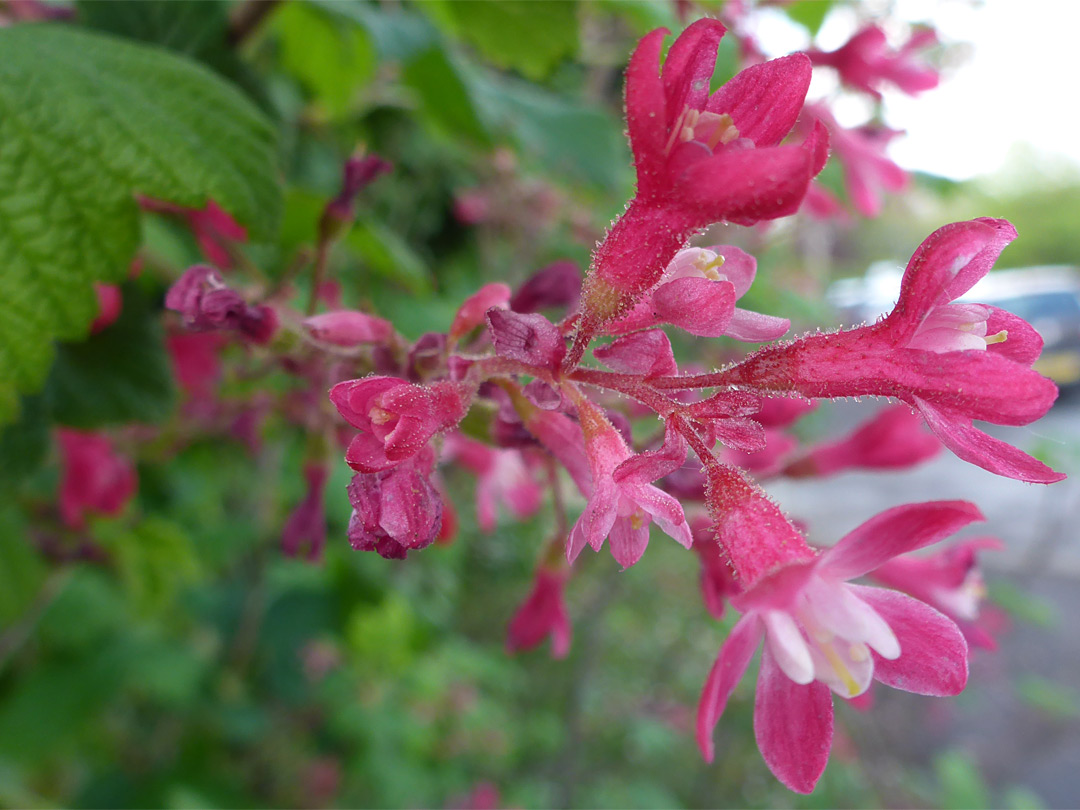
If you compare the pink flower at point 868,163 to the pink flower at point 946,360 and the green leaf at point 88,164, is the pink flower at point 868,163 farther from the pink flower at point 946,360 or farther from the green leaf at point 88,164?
the green leaf at point 88,164

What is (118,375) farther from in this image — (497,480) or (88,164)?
(497,480)

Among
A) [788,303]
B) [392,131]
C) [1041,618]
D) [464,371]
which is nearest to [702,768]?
[1041,618]

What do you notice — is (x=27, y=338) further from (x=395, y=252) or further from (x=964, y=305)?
(x=964, y=305)

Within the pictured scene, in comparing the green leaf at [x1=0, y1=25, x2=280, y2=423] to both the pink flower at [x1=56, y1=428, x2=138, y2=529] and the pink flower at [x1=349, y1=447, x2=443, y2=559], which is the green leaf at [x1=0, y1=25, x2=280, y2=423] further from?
the pink flower at [x1=56, y1=428, x2=138, y2=529]

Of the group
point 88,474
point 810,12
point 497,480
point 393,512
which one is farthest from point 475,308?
point 810,12

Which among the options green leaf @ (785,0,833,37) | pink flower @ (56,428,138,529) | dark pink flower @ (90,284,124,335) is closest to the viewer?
dark pink flower @ (90,284,124,335)

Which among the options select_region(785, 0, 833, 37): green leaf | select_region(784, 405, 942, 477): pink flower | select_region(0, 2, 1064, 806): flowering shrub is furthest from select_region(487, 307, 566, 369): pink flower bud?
select_region(785, 0, 833, 37): green leaf

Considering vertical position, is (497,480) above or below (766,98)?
below
